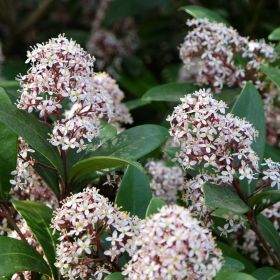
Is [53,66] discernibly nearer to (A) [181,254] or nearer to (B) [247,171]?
(B) [247,171]

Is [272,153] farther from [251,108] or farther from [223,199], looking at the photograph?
[223,199]

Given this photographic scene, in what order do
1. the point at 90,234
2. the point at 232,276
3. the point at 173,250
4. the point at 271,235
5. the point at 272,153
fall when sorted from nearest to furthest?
the point at 173,250 → the point at 232,276 → the point at 90,234 → the point at 271,235 → the point at 272,153

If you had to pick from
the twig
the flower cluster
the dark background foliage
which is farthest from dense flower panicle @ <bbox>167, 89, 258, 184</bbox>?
the flower cluster

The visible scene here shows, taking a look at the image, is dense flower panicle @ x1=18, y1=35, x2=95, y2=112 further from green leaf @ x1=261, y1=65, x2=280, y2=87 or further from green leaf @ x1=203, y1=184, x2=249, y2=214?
green leaf @ x1=261, y1=65, x2=280, y2=87

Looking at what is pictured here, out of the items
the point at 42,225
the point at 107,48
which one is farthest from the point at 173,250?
the point at 107,48

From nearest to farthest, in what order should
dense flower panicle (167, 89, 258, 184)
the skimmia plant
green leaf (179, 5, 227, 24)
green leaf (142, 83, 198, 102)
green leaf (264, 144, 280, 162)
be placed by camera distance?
the skimmia plant, dense flower panicle (167, 89, 258, 184), green leaf (264, 144, 280, 162), green leaf (142, 83, 198, 102), green leaf (179, 5, 227, 24)
